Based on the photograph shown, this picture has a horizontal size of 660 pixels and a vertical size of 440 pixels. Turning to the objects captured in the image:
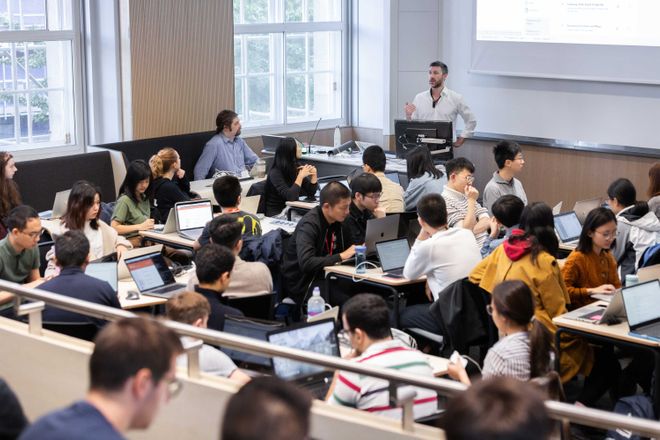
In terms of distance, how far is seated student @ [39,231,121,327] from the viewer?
4.69 meters

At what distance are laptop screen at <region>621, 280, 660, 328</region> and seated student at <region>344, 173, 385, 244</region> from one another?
2.06 m

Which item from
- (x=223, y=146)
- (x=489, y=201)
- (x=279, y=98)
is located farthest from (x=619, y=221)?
(x=279, y=98)

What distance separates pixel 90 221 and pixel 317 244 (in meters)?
1.48

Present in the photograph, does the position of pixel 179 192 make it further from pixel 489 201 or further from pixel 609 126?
pixel 609 126

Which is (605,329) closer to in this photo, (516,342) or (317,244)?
(516,342)

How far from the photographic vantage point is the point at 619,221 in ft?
22.6

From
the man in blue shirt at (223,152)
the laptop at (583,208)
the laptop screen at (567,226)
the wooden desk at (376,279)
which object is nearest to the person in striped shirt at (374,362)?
the wooden desk at (376,279)

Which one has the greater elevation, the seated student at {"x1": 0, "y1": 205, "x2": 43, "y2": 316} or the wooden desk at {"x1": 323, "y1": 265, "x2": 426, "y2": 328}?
the seated student at {"x1": 0, "y1": 205, "x2": 43, "y2": 316}

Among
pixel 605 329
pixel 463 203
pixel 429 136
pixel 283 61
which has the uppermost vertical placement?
pixel 283 61

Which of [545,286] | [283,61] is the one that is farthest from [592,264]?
[283,61]

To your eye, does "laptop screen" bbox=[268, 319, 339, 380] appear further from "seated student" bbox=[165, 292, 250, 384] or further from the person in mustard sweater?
the person in mustard sweater

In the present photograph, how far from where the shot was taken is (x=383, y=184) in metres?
7.94

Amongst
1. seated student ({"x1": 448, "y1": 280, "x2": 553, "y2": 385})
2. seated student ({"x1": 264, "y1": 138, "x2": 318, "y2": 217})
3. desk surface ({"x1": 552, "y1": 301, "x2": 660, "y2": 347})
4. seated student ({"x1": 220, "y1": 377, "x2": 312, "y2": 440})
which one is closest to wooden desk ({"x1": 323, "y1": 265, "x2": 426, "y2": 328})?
desk surface ({"x1": 552, "y1": 301, "x2": 660, "y2": 347})

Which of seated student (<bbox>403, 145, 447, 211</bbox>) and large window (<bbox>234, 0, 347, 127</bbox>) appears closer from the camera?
seated student (<bbox>403, 145, 447, 211</bbox>)
